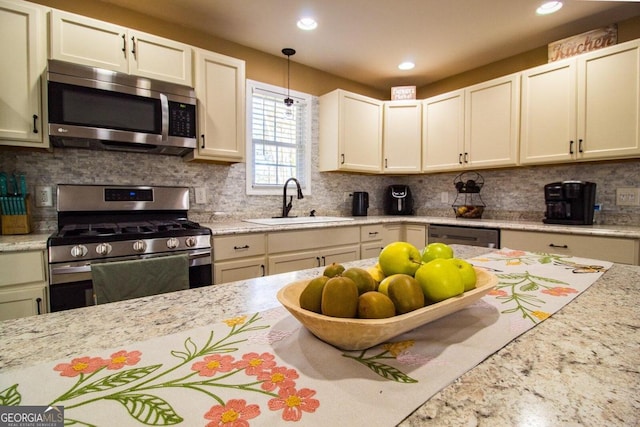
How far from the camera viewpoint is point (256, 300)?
0.83 m

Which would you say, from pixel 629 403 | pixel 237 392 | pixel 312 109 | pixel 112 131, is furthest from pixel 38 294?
pixel 312 109

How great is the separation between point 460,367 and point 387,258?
0.84 feet

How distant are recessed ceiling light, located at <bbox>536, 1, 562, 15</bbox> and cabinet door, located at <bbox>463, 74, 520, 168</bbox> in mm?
534

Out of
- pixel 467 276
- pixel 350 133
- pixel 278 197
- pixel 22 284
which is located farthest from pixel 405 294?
pixel 350 133

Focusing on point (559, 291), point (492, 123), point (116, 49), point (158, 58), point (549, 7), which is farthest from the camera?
point (492, 123)

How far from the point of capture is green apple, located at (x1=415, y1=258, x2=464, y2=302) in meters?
0.58

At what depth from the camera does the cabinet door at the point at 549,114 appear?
249cm

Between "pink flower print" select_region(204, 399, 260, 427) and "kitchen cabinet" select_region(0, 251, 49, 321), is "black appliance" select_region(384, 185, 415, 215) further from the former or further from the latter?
"pink flower print" select_region(204, 399, 260, 427)

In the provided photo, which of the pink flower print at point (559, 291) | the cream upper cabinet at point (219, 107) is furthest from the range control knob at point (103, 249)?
the pink flower print at point (559, 291)

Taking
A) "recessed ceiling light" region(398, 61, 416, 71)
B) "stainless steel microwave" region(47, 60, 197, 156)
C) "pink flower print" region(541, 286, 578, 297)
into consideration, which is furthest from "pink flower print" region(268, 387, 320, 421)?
"recessed ceiling light" region(398, 61, 416, 71)

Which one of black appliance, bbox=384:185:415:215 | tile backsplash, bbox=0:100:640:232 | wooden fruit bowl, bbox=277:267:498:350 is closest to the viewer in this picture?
wooden fruit bowl, bbox=277:267:498:350

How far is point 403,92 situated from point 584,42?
159 cm

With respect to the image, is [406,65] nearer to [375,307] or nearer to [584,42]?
[584,42]

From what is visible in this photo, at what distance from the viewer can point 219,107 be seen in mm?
2455
